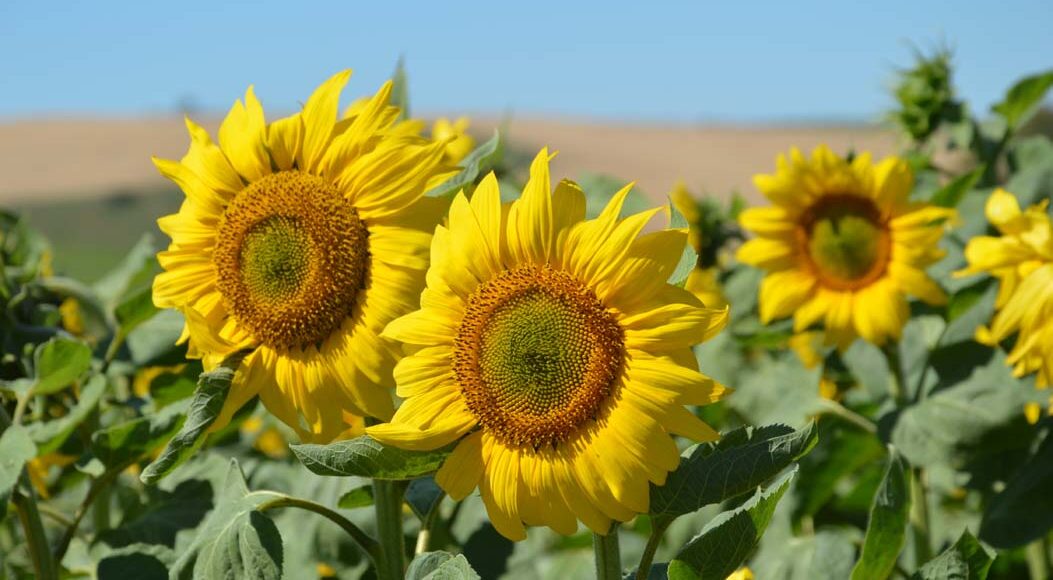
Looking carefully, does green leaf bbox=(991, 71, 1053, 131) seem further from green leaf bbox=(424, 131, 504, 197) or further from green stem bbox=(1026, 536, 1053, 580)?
green leaf bbox=(424, 131, 504, 197)

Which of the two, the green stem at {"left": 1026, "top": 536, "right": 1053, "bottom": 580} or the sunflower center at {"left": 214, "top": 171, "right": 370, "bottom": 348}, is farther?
the green stem at {"left": 1026, "top": 536, "right": 1053, "bottom": 580}

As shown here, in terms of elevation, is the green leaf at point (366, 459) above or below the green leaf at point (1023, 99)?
below

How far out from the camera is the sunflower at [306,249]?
56.9 inches

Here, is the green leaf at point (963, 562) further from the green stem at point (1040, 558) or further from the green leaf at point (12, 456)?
the green stem at point (1040, 558)

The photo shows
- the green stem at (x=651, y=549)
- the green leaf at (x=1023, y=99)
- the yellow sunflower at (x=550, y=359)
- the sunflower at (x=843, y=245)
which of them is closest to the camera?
the yellow sunflower at (x=550, y=359)

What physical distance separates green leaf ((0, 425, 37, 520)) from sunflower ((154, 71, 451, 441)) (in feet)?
0.93

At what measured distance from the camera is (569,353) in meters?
1.30

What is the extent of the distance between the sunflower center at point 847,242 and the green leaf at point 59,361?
1.59m

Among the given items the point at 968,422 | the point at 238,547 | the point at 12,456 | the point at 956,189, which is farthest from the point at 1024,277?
the point at 12,456

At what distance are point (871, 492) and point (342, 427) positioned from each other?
1749 millimetres

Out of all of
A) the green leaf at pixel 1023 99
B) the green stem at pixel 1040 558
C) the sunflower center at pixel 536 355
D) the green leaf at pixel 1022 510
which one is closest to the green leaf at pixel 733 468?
the sunflower center at pixel 536 355

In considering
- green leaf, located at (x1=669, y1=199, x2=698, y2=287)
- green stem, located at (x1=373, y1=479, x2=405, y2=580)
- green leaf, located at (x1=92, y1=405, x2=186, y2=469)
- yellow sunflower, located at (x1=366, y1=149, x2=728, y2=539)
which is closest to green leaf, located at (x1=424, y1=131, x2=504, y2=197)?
yellow sunflower, located at (x1=366, y1=149, x2=728, y2=539)

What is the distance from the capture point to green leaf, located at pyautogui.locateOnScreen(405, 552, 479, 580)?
128 centimetres

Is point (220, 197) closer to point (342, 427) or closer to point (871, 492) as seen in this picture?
point (342, 427)
